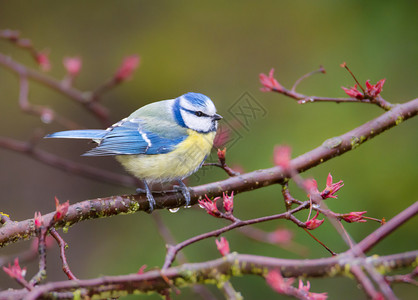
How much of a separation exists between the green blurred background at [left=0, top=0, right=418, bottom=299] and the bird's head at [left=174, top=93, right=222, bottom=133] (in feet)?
1.07

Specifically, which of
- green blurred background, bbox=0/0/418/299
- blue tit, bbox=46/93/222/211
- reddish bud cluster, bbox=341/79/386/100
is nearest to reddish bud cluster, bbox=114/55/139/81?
blue tit, bbox=46/93/222/211

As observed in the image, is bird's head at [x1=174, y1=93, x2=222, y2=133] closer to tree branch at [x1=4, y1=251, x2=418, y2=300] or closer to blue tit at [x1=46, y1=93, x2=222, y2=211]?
A: blue tit at [x1=46, y1=93, x2=222, y2=211]

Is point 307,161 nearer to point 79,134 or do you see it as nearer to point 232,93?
point 79,134

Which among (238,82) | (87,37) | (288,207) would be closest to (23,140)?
(87,37)

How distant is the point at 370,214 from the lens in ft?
9.52

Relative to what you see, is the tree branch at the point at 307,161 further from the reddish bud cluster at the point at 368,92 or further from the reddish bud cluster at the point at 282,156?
the reddish bud cluster at the point at 282,156

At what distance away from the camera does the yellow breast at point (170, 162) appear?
2221 mm

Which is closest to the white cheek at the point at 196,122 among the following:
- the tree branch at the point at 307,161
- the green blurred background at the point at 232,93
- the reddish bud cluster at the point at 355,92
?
the green blurred background at the point at 232,93

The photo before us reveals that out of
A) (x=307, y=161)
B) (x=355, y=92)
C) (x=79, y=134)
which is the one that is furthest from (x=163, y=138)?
(x=355, y=92)

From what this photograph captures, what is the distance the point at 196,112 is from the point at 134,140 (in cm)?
34

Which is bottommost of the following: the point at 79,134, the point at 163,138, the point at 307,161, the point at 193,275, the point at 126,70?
the point at 193,275

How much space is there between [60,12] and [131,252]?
Answer: 7.27ft

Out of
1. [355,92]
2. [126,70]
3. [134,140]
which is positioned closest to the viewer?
[355,92]

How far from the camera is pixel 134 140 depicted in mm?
2312
